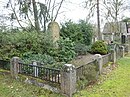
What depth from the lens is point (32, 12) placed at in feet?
53.0

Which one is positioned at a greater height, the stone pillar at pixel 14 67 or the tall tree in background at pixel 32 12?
the tall tree in background at pixel 32 12

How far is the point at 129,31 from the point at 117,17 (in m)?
12.8

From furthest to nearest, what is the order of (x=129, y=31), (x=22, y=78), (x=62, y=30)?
(x=129, y=31) → (x=62, y=30) → (x=22, y=78)

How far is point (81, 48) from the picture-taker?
16.5 meters

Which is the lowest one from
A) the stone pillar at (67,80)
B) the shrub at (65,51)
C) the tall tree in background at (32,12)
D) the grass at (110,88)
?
the grass at (110,88)

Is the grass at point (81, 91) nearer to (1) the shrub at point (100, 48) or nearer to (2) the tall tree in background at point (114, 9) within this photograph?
(1) the shrub at point (100, 48)

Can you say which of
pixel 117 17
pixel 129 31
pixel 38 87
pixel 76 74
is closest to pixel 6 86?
pixel 38 87

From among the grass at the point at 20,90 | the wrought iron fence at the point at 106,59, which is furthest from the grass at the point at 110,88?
the wrought iron fence at the point at 106,59

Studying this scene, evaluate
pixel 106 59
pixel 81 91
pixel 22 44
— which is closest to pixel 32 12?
pixel 22 44

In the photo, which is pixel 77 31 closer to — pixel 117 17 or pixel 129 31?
pixel 117 17

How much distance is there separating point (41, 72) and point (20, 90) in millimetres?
1076

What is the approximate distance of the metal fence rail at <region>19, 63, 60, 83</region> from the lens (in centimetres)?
721

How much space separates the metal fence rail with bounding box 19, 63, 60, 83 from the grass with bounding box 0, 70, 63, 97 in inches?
18.4

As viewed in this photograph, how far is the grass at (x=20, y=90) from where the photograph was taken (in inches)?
271
